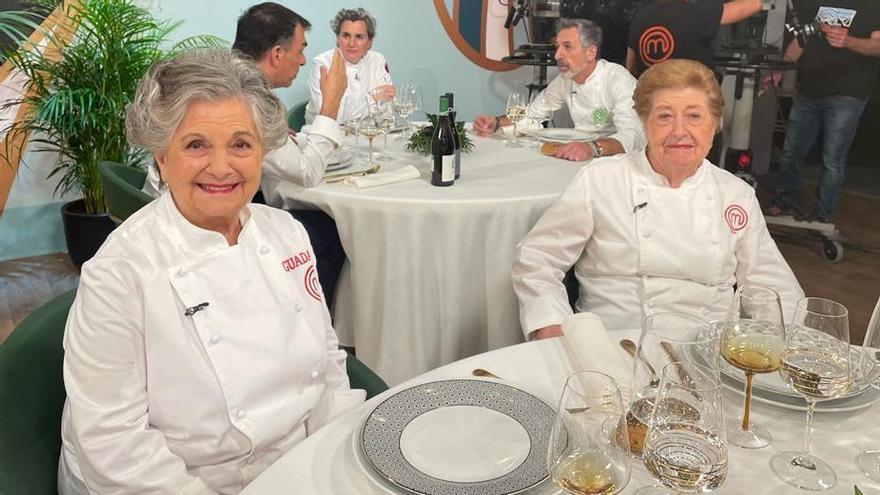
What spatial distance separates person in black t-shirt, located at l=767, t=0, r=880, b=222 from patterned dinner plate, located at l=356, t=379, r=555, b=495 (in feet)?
14.0

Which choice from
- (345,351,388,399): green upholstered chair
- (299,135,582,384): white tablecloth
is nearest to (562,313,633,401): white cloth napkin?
(345,351,388,399): green upholstered chair

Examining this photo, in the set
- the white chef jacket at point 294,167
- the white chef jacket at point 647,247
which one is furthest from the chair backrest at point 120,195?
the white chef jacket at point 647,247

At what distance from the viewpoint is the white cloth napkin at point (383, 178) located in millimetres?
2611

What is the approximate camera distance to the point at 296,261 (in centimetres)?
144

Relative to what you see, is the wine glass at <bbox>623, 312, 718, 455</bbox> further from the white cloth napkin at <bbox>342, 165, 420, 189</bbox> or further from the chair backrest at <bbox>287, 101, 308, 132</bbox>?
the chair backrest at <bbox>287, 101, 308, 132</bbox>

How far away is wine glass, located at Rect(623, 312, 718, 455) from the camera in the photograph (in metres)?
0.99

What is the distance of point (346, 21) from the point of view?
187 inches

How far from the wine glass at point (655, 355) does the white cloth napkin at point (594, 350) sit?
14 cm

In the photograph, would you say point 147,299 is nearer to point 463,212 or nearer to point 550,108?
point 463,212

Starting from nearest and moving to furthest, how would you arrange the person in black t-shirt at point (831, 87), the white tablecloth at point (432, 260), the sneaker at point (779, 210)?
the white tablecloth at point (432, 260)
the person in black t-shirt at point (831, 87)
the sneaker at point (779, 210)

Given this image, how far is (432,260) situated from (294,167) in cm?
57

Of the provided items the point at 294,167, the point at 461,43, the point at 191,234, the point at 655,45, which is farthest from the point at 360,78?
the point at 191,234

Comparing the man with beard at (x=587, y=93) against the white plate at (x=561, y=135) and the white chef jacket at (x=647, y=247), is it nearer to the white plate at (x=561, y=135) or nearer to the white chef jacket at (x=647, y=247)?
the white plate at (x=561, y=135)

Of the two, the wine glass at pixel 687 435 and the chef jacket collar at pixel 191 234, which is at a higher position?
the chef jacket collar at pixel 191 234
